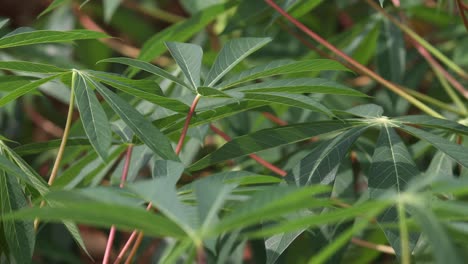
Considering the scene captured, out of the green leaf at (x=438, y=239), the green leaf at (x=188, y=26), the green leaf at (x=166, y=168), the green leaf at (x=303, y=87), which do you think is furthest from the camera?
the green leaf at (x=188, y=26)

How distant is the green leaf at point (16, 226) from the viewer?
31.5 inches

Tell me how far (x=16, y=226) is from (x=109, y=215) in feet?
1.02

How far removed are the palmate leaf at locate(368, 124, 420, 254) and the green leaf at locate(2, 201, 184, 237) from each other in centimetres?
27

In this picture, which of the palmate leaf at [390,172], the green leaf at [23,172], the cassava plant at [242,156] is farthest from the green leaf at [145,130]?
the palmate leaf at [390,172]

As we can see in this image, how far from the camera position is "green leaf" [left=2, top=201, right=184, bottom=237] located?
1.69ft

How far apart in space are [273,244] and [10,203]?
0.86 feet

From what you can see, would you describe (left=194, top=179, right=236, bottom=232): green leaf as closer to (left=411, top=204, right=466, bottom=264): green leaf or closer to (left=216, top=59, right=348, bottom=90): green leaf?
(left=411, top=204, right=466, bottom=264): green leaf

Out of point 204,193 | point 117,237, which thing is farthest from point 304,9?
point 117,237

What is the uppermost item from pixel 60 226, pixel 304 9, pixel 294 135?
pixel 304 9

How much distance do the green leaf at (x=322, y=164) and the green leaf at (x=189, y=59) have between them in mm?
139

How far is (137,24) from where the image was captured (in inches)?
79.2

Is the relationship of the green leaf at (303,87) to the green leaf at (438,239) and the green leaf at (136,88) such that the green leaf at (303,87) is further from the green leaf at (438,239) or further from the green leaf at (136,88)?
the green leaf at (438,239)

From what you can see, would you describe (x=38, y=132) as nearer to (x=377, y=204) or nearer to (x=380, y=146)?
(x=380, y=146)

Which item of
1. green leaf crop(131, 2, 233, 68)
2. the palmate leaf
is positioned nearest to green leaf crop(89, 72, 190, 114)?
the palmate leaf
